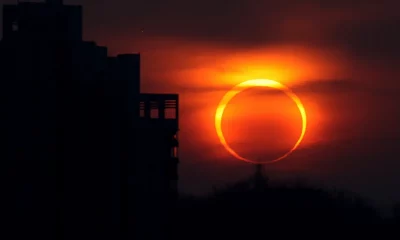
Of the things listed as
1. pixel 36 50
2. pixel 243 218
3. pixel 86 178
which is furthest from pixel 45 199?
pixel 243 218

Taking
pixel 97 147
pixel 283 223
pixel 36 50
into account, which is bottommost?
pixel 283 223

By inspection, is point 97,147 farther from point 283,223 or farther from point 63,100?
point 283,223

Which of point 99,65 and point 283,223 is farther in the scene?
point 283,223

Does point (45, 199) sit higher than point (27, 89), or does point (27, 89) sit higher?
point (27, 89)

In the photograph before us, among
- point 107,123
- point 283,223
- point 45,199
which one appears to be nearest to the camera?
point 45,199

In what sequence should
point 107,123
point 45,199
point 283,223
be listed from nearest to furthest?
point 45,199
point 107,123
point 283,223

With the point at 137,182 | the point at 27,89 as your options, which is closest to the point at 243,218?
the point at 137,182

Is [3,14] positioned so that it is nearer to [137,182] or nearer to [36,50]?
[36,50]
